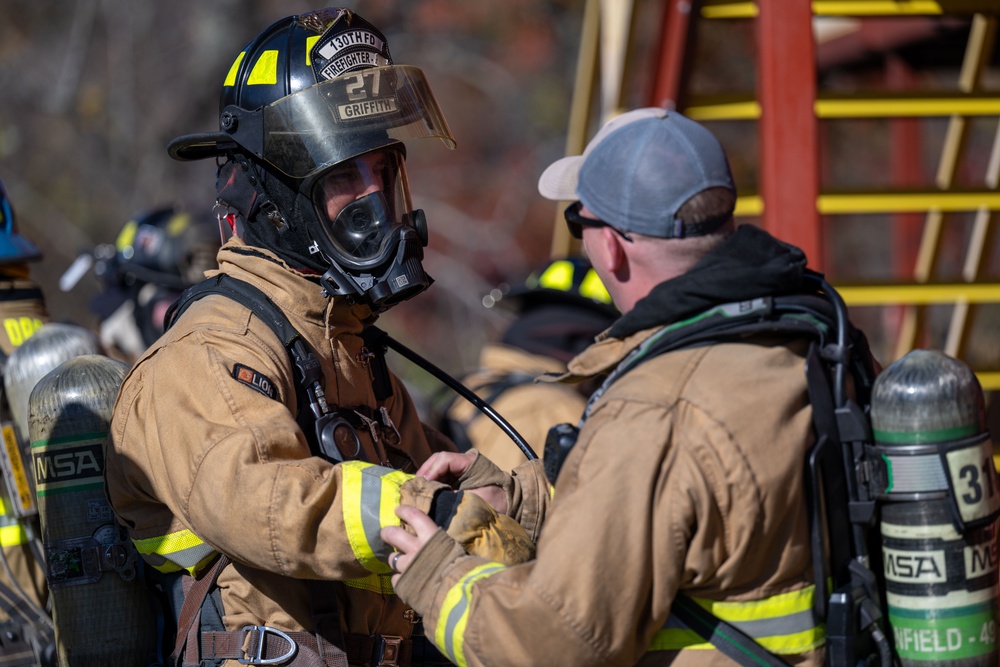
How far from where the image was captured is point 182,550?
2666 millimetres

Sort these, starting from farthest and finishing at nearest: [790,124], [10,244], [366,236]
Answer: [790,124] < [10,244] < [366,236]

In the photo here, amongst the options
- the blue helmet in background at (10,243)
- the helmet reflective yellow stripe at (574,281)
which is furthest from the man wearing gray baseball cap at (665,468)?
the helmet reflective yellow stripe at (574,281)

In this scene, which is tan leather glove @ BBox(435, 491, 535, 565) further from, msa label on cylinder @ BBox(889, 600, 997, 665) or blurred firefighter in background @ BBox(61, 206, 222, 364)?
blurred firefighter in background @ BBox(61, 206, 222, 364)

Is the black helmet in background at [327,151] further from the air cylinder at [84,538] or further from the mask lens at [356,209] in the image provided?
the air cylinder at [84,538]

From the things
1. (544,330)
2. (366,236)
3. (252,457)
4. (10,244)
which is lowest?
(544,330)

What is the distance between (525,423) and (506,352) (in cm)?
95

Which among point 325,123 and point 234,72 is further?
point 234,72

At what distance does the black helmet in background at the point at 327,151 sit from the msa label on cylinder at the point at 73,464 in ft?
2.19

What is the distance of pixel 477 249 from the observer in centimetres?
1402

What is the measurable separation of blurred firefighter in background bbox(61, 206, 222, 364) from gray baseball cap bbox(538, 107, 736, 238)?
13.4 feet

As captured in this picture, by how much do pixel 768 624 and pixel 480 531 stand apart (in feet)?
2.02

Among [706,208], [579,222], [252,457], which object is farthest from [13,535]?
[706,208]

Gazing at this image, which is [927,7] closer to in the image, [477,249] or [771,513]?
[771,513]

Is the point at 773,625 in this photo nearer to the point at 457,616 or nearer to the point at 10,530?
the point at 457,616
